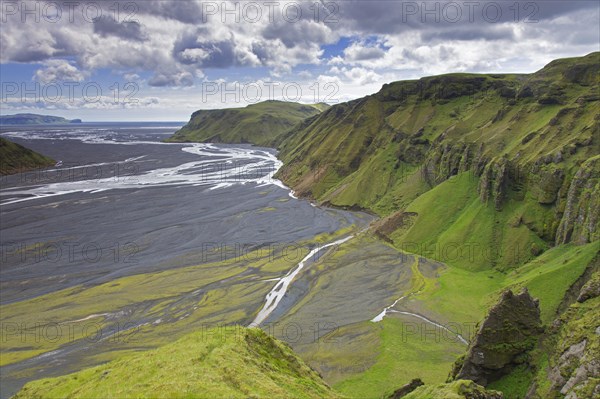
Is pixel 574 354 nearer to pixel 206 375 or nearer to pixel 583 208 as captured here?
pixel 206 375

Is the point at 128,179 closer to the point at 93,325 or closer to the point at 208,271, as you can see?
the point at 208,271

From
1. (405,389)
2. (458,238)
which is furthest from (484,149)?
(405,389)

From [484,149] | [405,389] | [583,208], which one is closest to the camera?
[405,389]

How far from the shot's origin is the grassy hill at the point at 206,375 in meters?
25.6

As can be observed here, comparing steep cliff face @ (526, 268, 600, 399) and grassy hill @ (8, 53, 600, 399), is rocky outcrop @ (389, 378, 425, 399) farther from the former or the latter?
steep cliff face @ (526, 268, 600, 399)

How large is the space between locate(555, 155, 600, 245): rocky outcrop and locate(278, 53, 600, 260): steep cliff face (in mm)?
162

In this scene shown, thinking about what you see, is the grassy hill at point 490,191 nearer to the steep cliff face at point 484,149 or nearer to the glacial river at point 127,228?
the steep cliff face at point 484,149

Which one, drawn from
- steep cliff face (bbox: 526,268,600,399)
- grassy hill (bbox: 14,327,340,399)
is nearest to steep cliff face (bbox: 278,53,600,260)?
steep cliff face (bbox: 526,268,600,399)

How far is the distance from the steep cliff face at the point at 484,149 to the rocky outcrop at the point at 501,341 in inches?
1103

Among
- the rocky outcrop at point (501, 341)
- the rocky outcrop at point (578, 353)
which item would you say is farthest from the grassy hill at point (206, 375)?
the rocky outcrop at point (578, 353)

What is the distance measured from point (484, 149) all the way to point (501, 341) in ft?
217

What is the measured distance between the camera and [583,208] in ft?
199

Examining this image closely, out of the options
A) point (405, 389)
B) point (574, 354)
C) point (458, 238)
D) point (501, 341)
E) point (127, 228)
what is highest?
point (574, 354)

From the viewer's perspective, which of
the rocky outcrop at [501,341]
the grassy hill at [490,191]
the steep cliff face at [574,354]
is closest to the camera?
the steep cliff face at [574,354]
